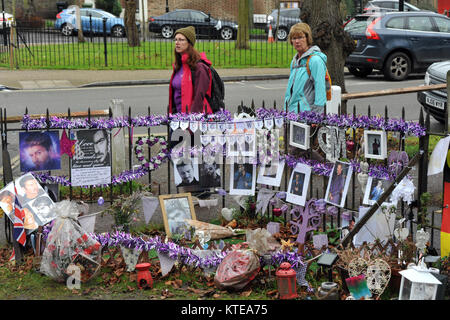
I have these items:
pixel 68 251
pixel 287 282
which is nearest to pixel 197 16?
pixel 68 251

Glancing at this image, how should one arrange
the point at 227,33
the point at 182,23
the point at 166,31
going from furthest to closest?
1. the point at 227,33
2. the point at 166,31
3. the point at 182,23

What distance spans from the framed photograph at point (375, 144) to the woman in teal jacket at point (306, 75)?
1.47 m

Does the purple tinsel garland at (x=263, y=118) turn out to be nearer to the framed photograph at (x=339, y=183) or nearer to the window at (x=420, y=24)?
the framed photograph at (x=339, y=183)

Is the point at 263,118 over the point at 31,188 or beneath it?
over

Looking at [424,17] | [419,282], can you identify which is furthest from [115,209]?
[424,17]

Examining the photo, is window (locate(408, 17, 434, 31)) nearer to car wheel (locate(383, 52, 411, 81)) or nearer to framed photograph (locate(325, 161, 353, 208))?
car wheel (locate(383, 52, 411, 81))

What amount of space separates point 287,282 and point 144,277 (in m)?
1.13

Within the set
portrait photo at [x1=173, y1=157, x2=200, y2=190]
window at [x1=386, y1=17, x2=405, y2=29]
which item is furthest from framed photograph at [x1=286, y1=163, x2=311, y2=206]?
window at [x1=386, y1=17, x2=405, y2=29]

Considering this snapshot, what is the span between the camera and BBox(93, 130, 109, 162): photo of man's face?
6.49 metres

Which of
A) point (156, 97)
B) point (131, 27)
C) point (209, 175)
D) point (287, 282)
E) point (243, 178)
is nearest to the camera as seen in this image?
point (287, 282)

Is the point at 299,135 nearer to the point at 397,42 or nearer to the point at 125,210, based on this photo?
the point at 125,210

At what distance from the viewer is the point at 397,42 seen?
18484 millimetres

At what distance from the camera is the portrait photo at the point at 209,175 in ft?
23.0
